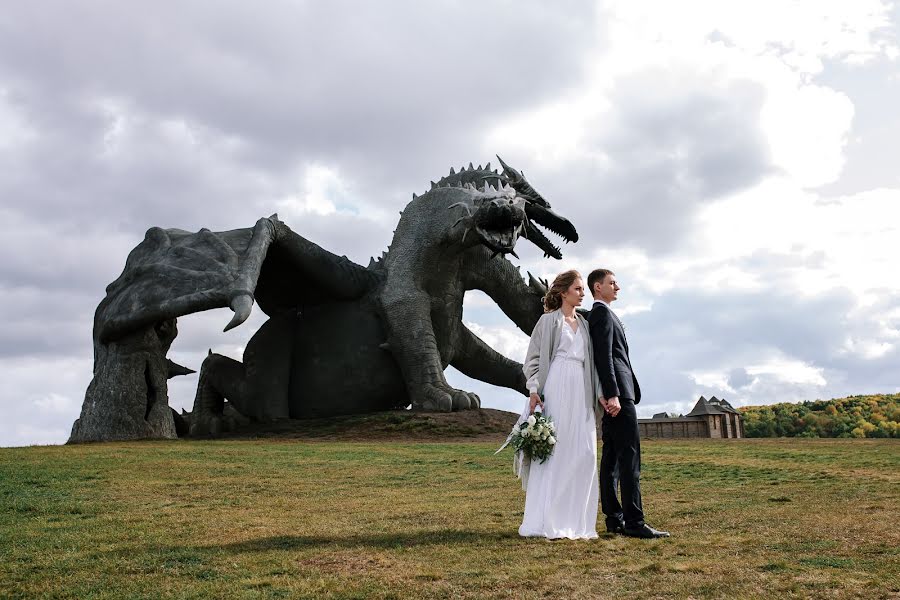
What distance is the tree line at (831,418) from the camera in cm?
2105

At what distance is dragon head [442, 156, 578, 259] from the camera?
535 inches

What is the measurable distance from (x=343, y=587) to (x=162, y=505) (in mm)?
3474

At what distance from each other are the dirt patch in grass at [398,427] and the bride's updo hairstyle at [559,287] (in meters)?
7.48

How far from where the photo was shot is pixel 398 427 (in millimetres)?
13477

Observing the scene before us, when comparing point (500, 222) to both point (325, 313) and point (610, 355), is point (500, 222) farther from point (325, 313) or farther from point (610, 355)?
point (610, 355)

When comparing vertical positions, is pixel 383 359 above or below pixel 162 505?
above

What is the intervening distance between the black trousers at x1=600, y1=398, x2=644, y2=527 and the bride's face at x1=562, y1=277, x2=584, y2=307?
0.69 meters

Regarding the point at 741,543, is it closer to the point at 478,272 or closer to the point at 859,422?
the point at 478,272

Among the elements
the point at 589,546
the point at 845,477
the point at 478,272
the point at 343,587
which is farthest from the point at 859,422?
the point at 343,587

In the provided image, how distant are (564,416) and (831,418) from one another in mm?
18560

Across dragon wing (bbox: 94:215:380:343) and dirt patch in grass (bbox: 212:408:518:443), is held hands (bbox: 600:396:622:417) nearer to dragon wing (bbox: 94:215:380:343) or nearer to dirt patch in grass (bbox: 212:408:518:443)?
dragon wing (bbox: 94:215:380:343)

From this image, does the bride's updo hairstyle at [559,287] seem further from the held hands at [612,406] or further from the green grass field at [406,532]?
the green grass field at [406,532]

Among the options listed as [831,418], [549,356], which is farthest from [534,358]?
[831,418]

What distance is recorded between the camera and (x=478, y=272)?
1520 cm
